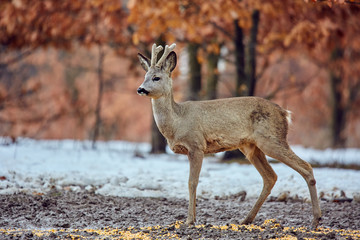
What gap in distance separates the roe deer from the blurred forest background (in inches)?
20.4

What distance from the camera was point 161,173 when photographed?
8.78 m

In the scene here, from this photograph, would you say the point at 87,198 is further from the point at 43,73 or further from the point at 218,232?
the point at 43,73

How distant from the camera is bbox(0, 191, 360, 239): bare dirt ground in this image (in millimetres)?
4770

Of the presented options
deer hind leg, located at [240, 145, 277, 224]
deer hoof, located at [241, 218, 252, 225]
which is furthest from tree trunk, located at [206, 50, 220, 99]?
deer hoof, located at [241, 218, 252, 225]

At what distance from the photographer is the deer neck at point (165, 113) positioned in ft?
18.2

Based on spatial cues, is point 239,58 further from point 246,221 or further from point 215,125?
point 246,221

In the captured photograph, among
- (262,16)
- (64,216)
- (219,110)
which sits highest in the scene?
(262,16)

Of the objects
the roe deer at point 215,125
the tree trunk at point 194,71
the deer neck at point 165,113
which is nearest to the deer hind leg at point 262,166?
the roe deer at point 215,125

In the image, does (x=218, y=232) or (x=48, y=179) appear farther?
(x=48, y=179)

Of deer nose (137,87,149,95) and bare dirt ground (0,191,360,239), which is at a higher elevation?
deer nose (137,87,149,95)

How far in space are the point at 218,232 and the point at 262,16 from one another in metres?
10.4

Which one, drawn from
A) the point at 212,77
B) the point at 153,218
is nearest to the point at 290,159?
the point at 153,218

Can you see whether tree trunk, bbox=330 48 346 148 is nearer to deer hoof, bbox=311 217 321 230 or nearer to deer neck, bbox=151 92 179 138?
deer hoof, bbox=311 217 321 230

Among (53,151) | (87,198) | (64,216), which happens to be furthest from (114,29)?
(64,216)
